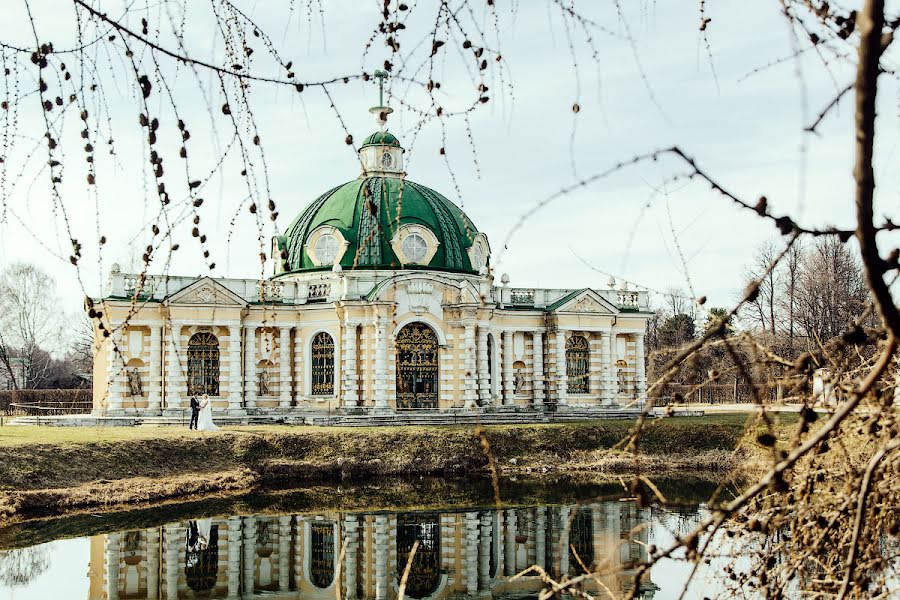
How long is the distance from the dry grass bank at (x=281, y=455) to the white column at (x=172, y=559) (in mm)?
3083

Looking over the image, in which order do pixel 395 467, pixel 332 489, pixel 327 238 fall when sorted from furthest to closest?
1. pixel 327 238
2. pixel 395 467
3. pixel 332 489

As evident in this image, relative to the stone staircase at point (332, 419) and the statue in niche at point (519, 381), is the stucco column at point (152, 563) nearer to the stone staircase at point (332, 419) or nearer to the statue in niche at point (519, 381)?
the stone staircase at point (332, 419)

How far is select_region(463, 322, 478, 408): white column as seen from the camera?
30.0m

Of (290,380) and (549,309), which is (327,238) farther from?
(549,309)

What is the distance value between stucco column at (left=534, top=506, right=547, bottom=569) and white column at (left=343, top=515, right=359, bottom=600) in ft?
9.28

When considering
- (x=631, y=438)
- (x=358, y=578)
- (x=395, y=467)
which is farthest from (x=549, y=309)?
(x=631, y=438)

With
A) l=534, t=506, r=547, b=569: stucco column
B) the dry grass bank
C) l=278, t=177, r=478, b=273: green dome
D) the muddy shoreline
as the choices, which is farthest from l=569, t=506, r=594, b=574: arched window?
l=278, t=177, r=478, b=273: green dome

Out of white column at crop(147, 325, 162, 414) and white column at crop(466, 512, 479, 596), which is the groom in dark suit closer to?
white column at crop(147, 325, 162, 414)

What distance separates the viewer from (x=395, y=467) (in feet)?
79.3

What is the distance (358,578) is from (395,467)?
10.1 m

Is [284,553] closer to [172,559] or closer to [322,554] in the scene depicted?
[322,554]

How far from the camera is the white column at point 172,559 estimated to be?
1351cm

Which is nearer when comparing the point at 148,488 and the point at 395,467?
the point at 148,488

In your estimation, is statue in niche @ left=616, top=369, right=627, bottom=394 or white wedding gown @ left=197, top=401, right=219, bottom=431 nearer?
white wedding gown @ left=197, top=401, right=219, bottom=431
